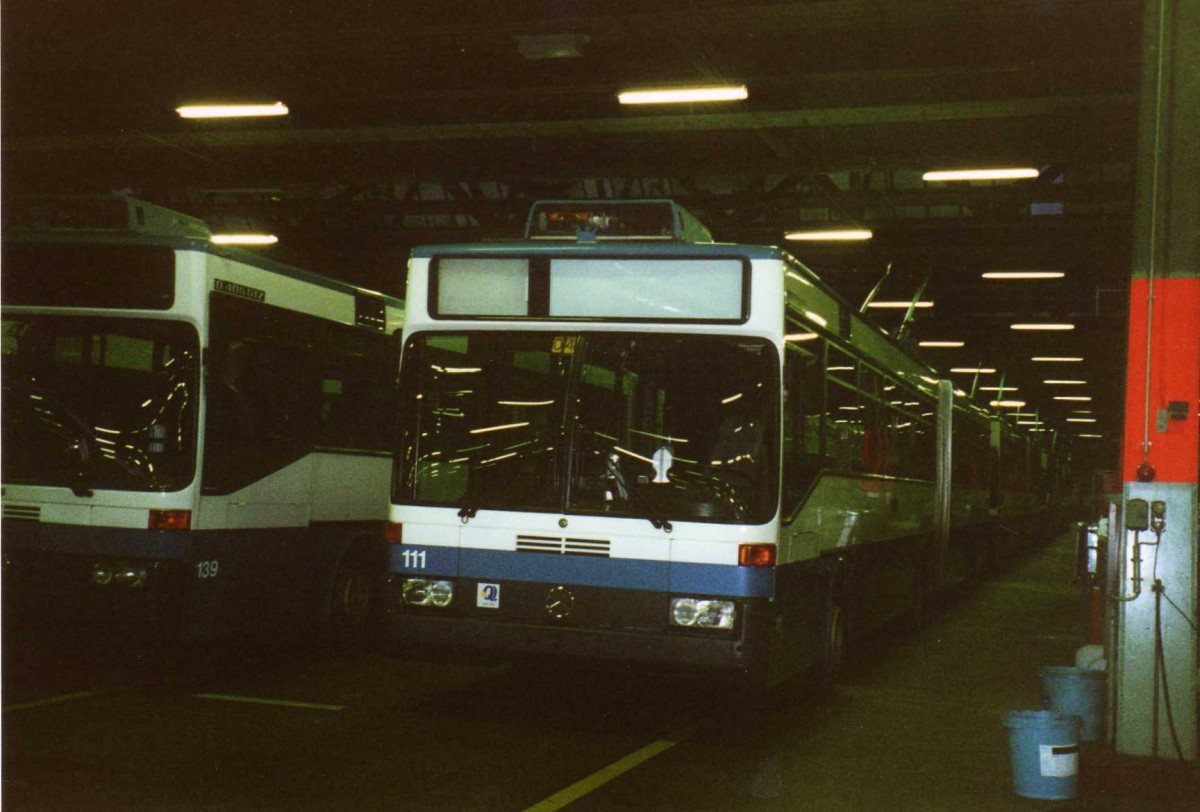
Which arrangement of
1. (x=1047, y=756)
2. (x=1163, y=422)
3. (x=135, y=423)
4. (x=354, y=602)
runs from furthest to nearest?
(x=354, y=602), (x=135, y=423), (x=1163, y=422), (x=1047, y=756)

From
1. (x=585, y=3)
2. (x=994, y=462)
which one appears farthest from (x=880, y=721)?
(x=994, y=462)

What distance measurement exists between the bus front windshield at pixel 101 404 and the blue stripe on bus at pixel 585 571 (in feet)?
6.74

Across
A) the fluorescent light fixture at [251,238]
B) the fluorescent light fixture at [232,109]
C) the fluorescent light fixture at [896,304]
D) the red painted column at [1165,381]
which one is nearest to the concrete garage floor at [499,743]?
the red painted column at [1165,381]

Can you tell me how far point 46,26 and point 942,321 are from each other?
825 inches

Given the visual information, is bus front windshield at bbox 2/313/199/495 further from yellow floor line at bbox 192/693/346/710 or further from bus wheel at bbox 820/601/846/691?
bus wheel at bbox 820/601/846/691

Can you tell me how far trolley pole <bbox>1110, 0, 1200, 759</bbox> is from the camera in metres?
8.40

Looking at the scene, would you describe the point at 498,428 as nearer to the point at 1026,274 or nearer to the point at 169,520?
the point at 169,520

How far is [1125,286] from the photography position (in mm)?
26031

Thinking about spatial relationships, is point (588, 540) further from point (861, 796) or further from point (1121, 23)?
point (1121, 23)

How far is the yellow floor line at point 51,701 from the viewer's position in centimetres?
920

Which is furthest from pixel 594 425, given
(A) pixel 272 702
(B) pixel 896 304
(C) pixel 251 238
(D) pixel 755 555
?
(B) pixel 896 304

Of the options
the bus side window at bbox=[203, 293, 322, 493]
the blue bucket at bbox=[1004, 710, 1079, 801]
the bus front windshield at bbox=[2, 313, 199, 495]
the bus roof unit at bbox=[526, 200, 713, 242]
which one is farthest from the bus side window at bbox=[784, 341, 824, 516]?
the bus front windshield at bbox=[2, 313, 199, 495]

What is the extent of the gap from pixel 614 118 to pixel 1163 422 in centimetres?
1041

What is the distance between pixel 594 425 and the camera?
8.58 metres
